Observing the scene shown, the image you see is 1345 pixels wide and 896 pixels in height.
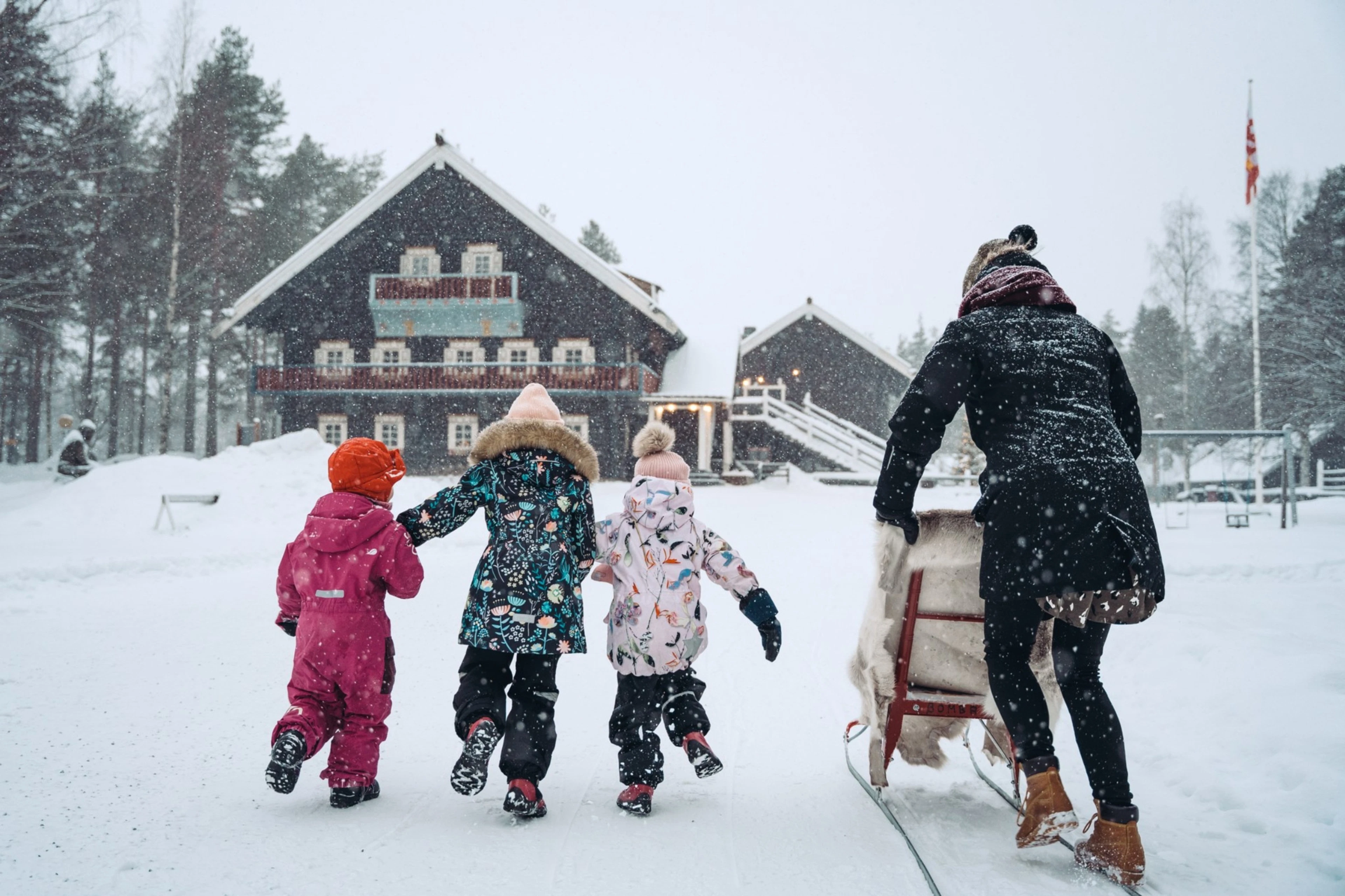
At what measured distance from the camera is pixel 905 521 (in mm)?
2697

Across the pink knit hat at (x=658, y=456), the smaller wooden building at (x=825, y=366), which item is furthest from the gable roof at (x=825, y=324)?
the pink knit hat at (x=658, y=456)

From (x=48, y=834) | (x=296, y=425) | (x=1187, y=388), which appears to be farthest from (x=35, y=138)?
(x=1187, y=388)

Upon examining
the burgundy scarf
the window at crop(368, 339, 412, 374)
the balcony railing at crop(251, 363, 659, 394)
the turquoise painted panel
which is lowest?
the burgundy scarf

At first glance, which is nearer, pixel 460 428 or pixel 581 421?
pixel 581 421

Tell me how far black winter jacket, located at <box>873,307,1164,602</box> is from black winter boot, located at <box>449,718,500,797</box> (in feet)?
5.47

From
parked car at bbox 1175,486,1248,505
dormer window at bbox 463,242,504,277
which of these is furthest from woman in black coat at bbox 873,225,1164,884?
parked car at bbox 1175,486,1248,505

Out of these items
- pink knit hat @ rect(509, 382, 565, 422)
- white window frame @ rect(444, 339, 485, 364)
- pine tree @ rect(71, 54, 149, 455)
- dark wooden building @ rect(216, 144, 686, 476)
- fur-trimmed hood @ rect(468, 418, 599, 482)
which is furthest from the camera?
pine tree @ rect(71, 54, 149, 455)

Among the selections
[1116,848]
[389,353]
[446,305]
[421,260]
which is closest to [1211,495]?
[446,305]

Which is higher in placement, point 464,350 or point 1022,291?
point 464,350

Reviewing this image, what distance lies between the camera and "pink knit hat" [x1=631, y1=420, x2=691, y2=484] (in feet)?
11.2

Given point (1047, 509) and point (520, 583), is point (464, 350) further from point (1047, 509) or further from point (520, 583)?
point (1047, 509)

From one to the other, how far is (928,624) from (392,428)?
78.7ft

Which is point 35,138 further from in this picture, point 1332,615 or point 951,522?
point 1332,615

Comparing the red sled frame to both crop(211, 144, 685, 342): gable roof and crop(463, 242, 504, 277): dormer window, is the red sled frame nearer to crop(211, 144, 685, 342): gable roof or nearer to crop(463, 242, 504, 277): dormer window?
crop(211, 144, 685, 342): gable roof
